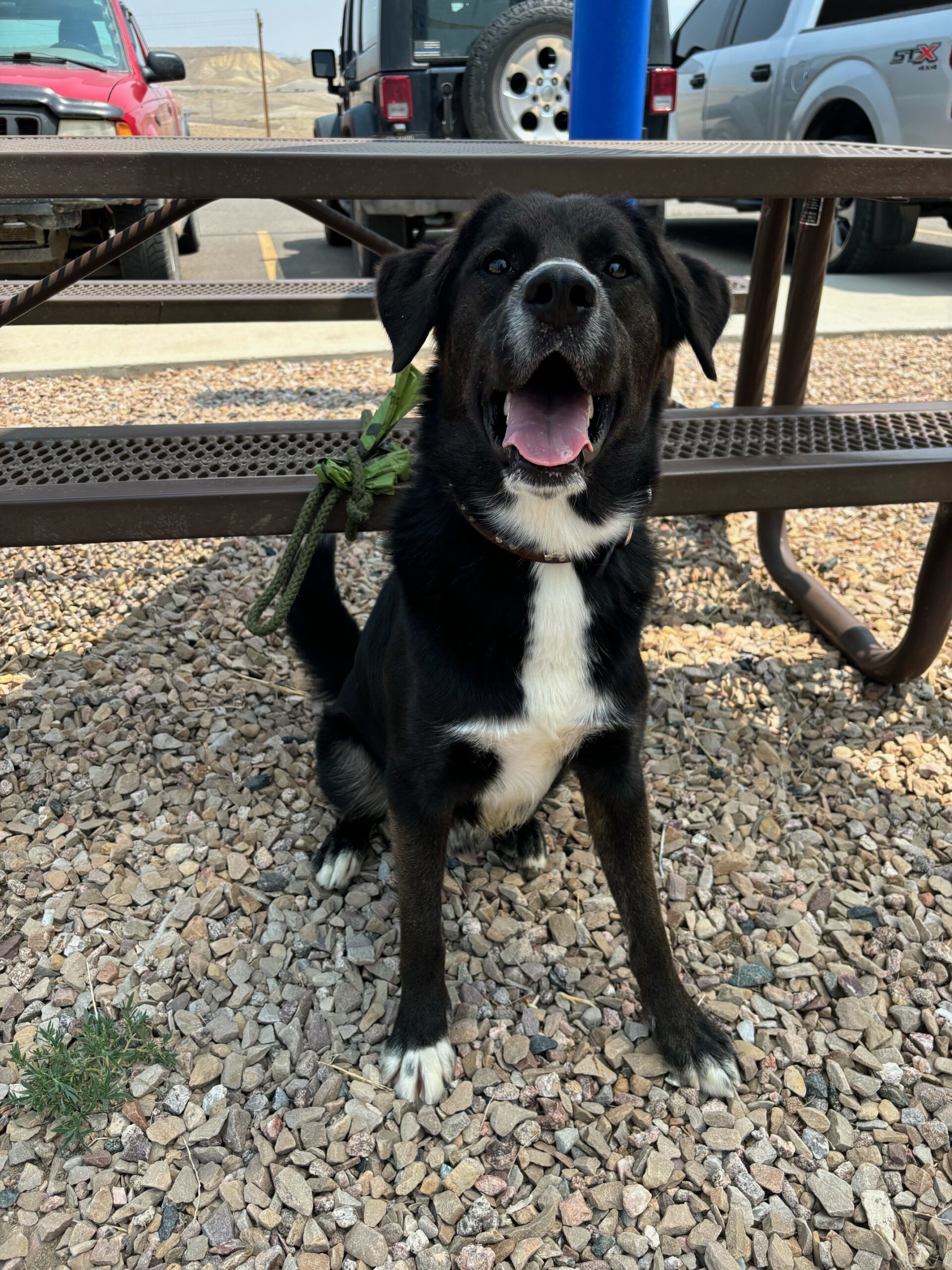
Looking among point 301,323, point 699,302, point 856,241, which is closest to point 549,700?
point 699,302

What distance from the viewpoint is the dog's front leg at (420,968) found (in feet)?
5.53

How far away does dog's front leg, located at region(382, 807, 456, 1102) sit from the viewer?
1.68m

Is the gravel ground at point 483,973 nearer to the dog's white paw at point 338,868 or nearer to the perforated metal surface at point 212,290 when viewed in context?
the dog's white paw at point 338,868

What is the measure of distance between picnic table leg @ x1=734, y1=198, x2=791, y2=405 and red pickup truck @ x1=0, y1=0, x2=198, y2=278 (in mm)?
3596

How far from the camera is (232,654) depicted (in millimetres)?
2867


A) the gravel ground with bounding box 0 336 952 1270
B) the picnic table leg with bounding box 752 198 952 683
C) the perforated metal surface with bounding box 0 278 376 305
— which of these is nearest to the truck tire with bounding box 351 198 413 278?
the perforated metal surface with bounding box 0 278 376 305

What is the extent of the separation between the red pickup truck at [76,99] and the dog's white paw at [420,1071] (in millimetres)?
4916

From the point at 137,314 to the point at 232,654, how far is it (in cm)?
143

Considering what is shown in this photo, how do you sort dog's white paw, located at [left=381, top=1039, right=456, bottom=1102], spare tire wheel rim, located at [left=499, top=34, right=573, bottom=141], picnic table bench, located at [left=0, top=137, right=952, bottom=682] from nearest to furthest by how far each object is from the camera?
dog's white paw, located at [left=381, top=1039, right=456, bottom=1102], picnic table bench, located at [left=0, top=137, right=952, bottom=682], spare tire wheel rim, located at [left=499, top=34, right=573, bottom=141]

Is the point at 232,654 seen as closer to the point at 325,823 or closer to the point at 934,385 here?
the point at 325,823

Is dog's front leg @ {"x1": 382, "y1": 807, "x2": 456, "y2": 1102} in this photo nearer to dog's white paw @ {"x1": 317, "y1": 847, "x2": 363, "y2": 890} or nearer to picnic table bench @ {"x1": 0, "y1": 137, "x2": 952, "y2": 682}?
dog's white paw @ {"x1": 317, "y1": 847, "x2": 363, "y2": 890}

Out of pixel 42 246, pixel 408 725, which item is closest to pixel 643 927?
pixel 408 725

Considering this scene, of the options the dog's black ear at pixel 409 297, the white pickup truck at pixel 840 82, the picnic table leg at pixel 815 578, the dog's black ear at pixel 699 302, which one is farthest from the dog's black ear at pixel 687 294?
the white pickup truck at pixel 840 82

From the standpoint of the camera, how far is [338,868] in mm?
2102
